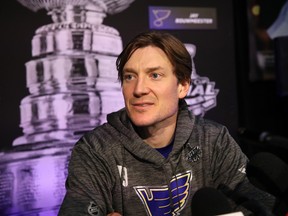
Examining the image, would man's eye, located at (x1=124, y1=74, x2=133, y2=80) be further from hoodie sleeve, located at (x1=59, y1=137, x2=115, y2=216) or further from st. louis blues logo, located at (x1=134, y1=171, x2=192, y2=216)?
st. louis blues logo, located at (x1=134, y1=171, x2=192, y2=216)

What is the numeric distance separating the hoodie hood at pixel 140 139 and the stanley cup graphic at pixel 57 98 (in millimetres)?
1115

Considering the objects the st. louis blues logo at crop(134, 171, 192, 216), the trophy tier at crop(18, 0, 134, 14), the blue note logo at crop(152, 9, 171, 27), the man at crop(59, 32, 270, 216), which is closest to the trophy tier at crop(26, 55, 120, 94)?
the trophy tier at crop(18, 0, 134, 14)

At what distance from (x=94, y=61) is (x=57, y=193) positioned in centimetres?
105

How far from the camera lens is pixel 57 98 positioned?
254 cm

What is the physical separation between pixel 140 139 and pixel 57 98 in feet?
4.29

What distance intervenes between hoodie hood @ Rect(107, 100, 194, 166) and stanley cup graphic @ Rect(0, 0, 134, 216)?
3.66 ft

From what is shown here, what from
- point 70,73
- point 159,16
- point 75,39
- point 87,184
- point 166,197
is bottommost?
point 166,197

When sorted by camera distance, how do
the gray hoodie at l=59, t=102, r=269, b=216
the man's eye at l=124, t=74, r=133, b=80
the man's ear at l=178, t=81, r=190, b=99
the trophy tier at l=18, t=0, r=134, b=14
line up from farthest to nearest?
1. the trophy tier at l=18, t=0, r=134, b=14
2. the man's ear at l=178, t=81, r=190, b=99
3. the man's eye at l=124, t=74, r=133, b=80
4. the gray hoodie at l=59, t=102, r=269, b=216

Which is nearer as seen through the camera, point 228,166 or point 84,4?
point 228,166

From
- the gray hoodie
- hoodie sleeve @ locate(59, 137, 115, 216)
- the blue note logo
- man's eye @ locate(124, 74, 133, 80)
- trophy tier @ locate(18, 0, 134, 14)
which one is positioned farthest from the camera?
the blue note logo

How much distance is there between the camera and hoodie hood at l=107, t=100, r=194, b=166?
1401 millimetres

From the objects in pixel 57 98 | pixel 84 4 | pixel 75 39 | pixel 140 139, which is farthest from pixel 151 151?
pixel 84 4

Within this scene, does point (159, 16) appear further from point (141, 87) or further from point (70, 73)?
point (141, 87)

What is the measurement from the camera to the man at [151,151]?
4.51 feet
